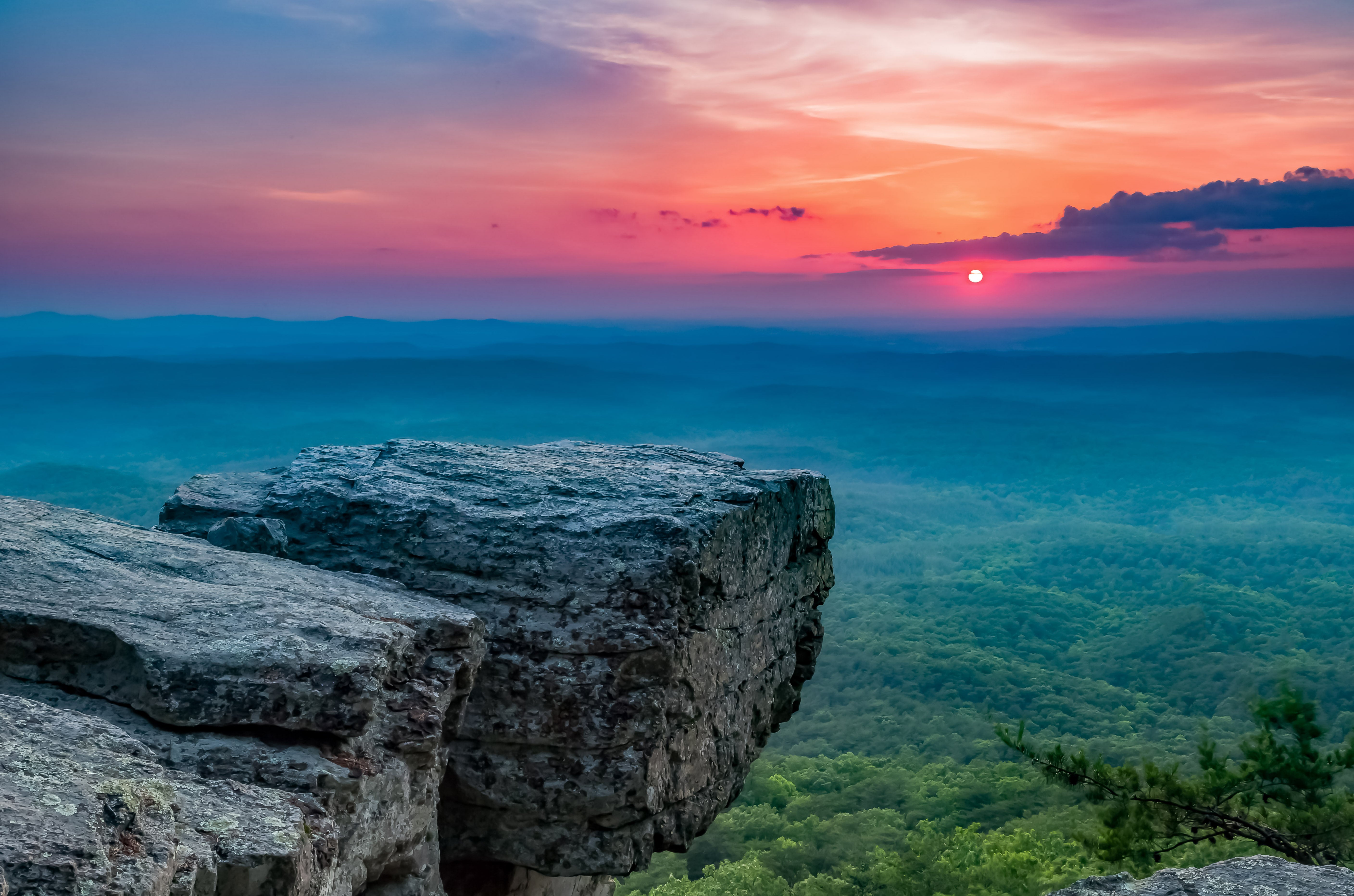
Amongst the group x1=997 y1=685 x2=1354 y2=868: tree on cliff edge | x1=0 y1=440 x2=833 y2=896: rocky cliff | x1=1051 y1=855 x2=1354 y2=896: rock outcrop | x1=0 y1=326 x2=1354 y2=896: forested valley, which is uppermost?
x1=0 y1=440 x2=833 y2=896: rocky cliff

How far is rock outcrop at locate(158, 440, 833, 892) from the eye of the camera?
8.01 metres

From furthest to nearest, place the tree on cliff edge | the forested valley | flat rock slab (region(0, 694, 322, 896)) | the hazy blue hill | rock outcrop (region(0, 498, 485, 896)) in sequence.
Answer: the hazy blue hill, the forested valley, the tree on cliff edge, rock outcrop (region(0, 498, 485, 896)), flat rock slab (region(0, 694, 322, 896))

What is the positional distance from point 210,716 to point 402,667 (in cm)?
140

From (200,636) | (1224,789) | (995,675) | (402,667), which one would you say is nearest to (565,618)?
(402,667)

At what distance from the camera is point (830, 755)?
68562 mm

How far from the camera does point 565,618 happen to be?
316 inches

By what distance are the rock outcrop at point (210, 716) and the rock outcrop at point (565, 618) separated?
1.84 feet

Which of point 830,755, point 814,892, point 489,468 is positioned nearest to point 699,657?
point 489,468

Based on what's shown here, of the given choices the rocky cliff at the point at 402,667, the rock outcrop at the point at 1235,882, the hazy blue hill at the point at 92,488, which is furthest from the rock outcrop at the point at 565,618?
the hazy blue hill at the point at 92,488

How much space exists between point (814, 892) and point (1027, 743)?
23.1 m

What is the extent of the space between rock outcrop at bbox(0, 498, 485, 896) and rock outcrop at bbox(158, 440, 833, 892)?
1.84 feet

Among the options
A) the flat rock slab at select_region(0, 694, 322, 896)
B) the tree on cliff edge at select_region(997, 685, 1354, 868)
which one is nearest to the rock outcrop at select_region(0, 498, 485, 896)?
the flat rock slab at select_region(0, 694, 322, 896)

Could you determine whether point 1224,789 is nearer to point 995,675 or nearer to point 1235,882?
point 1235,882

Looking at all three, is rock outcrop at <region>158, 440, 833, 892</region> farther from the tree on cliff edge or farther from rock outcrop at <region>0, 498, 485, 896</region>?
the tree on cliff edge
